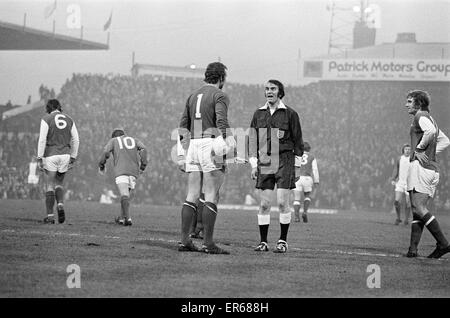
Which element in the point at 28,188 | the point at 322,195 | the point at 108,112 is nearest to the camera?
the point at 28,188

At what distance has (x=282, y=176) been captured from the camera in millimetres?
10562

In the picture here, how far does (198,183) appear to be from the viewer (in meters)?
10.1

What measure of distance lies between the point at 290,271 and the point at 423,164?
3.22 metres

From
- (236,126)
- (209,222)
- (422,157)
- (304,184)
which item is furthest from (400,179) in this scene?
(236,126)

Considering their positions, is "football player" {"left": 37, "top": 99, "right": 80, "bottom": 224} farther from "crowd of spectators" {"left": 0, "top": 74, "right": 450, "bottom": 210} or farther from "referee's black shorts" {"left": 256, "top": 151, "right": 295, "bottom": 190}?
"crowd of spectators" {"left": 0, "top": 74, "right": 450, "bottom": 210}

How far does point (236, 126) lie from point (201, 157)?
36.1m

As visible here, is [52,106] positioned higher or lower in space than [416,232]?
higher

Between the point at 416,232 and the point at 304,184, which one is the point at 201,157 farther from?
the point at 304,184

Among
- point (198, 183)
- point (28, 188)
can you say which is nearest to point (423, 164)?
point (198, 183)

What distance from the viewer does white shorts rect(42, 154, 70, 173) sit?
47.6 ft

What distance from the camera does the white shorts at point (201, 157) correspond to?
32.8 ft

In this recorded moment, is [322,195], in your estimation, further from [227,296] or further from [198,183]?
[227,296]

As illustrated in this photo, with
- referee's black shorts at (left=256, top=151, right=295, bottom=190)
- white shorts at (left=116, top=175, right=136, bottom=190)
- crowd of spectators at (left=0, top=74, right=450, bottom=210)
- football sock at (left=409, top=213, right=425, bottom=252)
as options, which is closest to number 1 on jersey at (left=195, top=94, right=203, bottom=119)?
referee's black shorts at (left=256, top=151, right=295, bottom=190)

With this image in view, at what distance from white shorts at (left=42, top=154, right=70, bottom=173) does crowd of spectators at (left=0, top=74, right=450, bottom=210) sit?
22369 millimetres
